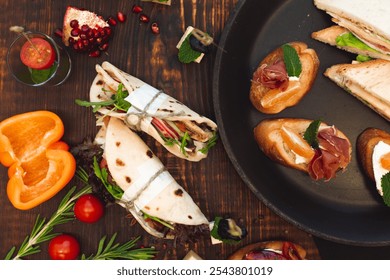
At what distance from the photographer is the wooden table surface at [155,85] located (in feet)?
7.97

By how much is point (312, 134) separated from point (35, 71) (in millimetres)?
1309

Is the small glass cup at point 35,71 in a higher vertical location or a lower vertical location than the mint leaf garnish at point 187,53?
lower

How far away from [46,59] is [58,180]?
560mm

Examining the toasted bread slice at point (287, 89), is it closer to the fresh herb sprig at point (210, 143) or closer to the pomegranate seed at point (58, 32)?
Answer: the fresh herb sprig at point (210, 143)

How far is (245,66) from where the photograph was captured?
2436 millimetres

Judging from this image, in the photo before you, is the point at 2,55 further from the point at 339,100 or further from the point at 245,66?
the point at 339,100

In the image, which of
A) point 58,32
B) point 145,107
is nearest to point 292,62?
point 145,107

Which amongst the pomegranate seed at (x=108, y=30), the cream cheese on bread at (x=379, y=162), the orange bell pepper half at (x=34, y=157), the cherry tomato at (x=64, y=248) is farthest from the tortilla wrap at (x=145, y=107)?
the cream cheese on bread at (x=379, y=162)

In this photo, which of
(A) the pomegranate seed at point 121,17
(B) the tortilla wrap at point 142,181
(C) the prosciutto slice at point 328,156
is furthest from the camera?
(A) the pomegranate seed at point 121,17

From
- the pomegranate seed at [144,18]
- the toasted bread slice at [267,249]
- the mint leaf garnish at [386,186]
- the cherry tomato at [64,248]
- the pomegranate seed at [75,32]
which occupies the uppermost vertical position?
the pomegranate seed at [144,18]

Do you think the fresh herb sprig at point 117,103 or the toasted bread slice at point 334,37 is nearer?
the fresh herb sprig at point 117,103

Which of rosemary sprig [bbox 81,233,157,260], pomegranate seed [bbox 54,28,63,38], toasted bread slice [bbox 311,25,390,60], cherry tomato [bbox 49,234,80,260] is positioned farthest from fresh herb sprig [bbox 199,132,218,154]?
pomegranate seed [bbox 54,28,63,38]

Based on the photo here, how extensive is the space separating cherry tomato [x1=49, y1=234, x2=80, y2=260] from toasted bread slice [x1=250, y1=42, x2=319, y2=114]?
42.7 inches

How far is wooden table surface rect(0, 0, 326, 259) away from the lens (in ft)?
7.97
